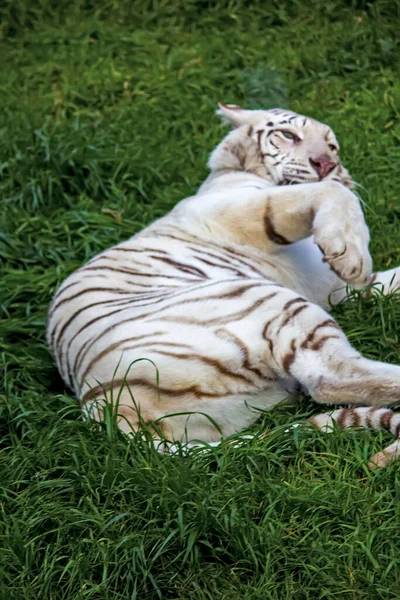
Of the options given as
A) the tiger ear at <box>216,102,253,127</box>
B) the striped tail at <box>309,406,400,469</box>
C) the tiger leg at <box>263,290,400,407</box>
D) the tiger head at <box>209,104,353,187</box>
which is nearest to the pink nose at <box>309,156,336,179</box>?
the tiger head at <box>209,104,353,187</box>

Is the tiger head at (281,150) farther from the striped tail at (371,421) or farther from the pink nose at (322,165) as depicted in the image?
the striped tail at (371,421)

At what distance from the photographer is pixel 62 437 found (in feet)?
10.2

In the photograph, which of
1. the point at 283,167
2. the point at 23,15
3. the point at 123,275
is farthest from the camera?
the point at 23,15

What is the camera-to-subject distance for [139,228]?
5008 millimetres

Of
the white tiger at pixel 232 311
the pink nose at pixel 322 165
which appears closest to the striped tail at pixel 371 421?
the white tiger at pixel 232 311

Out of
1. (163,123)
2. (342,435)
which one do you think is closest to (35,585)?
(342,435)

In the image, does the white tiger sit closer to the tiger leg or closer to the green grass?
the tiger leg

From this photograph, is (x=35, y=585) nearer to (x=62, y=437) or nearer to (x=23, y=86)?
(x=62, y=437)

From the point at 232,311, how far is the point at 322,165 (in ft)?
4.29

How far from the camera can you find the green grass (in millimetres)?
2514

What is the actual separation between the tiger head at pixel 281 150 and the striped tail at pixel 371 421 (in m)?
1.49

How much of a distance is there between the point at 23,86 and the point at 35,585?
16.2ft

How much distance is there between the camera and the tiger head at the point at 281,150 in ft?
13.9

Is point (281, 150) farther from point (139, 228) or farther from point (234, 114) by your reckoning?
point (139, 228)
